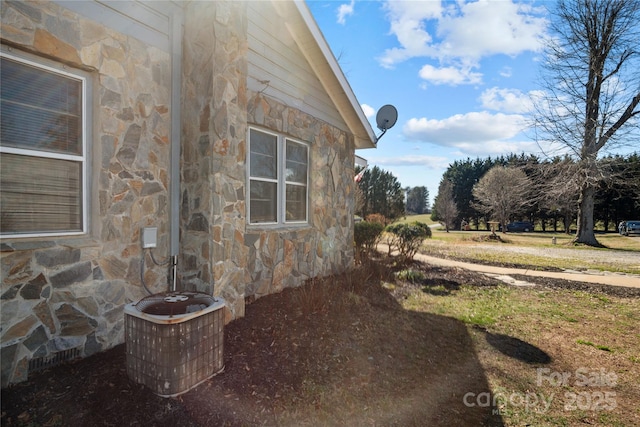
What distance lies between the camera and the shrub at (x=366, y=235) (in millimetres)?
8906

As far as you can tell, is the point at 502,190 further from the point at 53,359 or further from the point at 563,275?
the point at 53,359

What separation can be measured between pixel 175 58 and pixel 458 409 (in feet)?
16.1

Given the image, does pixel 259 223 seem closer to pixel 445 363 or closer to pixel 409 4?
pixel 445 363

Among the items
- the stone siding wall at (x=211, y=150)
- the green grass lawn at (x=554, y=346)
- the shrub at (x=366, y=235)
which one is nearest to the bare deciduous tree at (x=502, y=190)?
the shrub at (x=366, y=235)

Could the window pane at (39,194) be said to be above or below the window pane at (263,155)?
below

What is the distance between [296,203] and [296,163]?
0.78 m

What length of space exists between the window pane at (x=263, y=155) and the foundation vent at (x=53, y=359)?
312 cm

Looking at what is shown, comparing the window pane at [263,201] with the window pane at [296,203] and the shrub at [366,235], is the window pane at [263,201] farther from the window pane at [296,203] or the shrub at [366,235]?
the shrub at [366,235]

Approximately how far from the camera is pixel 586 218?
1623cm

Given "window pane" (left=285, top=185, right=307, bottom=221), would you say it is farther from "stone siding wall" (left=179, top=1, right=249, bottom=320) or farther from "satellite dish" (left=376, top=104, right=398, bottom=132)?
"satellite dish" (left=376, top=104, right=398, bottom=132)

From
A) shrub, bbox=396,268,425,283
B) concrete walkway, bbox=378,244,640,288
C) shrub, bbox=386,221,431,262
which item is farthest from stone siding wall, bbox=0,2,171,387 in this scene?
concrete walkway, bbox=378,244,640,288

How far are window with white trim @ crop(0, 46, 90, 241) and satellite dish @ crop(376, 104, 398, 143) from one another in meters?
6.30

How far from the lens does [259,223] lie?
5.11 meters

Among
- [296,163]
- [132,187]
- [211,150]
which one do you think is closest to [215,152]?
[211,150]
